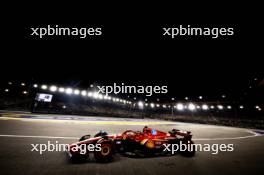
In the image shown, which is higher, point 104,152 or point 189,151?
point 104,152

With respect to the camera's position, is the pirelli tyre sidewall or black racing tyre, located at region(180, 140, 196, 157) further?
black racing tyre, located at region(180, 140, 196, 157)

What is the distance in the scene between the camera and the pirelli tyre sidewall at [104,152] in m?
4.77

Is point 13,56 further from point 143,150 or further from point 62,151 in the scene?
point 143,150

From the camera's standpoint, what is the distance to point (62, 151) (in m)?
5.94

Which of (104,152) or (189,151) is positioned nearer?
(104,152)

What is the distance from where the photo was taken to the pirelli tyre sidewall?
4.77 m

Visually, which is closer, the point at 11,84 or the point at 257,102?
the point at 11,84

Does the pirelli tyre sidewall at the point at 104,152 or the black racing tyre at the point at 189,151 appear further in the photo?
the black racing tyre at the point at 189,151

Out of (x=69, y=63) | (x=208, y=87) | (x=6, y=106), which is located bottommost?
(x=6, y=106)

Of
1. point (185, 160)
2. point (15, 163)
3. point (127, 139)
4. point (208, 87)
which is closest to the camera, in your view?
point (15, 163)

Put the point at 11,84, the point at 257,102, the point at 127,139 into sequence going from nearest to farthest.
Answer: the point at 127,139, the point at 11,84, the point at 257,102

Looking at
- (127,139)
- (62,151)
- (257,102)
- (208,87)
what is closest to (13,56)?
(62,151)

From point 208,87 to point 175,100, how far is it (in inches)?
755

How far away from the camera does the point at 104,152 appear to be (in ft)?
16.0
